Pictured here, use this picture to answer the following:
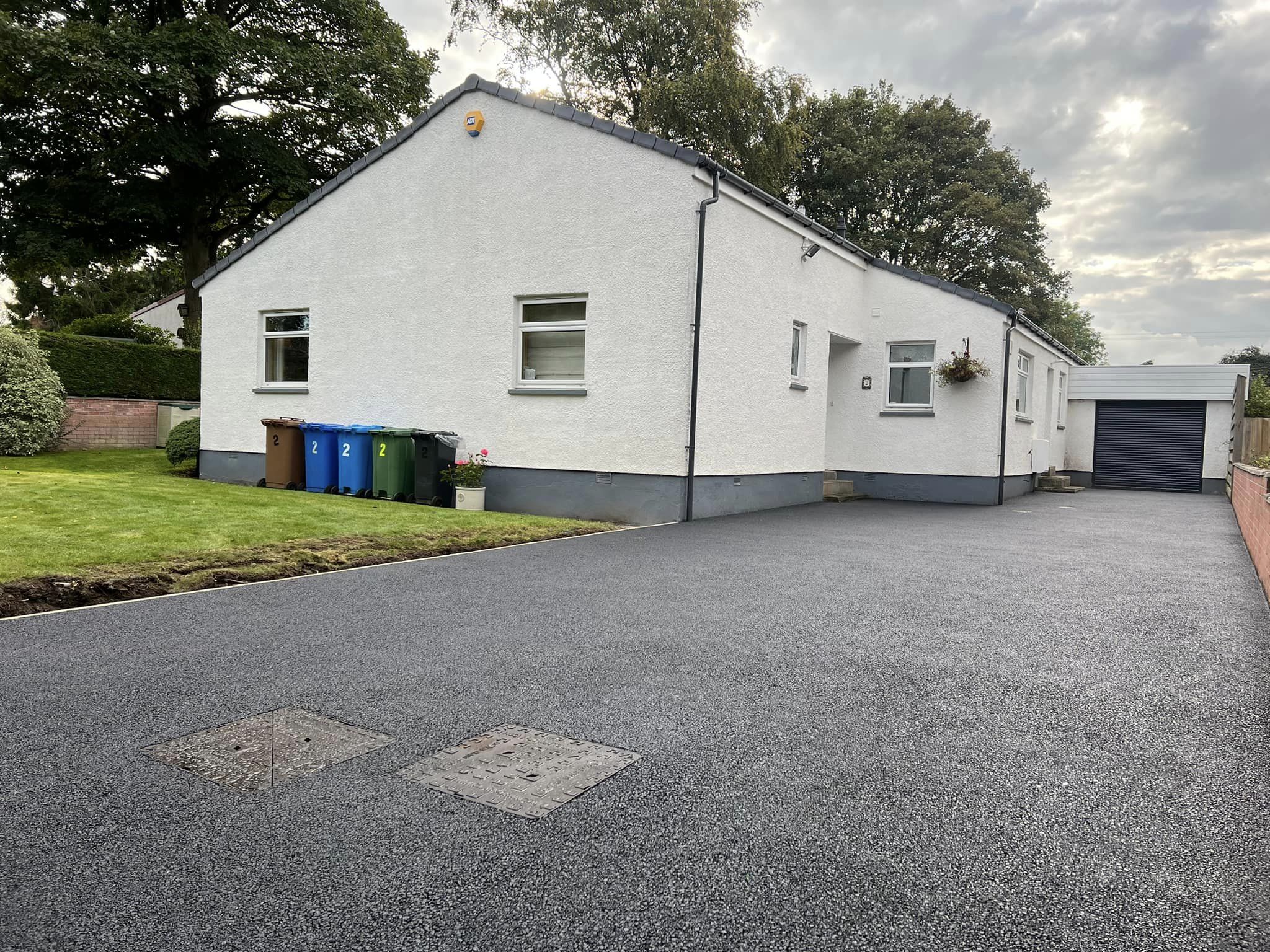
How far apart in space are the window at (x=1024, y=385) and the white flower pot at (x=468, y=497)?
1167 centimetres

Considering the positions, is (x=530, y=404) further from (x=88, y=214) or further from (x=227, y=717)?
(x=88, y=214)

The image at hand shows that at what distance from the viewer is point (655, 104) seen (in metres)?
26.2

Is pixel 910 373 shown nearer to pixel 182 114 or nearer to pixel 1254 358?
pixel 182 114

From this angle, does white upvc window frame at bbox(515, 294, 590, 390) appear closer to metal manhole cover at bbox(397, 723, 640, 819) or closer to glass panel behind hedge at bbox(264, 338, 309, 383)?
glass panel behind hedge at bbox(264, 338, 309, 383)

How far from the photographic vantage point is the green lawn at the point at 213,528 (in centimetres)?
698

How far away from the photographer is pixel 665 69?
28.2 m

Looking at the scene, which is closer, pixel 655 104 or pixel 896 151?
pixel 655 104

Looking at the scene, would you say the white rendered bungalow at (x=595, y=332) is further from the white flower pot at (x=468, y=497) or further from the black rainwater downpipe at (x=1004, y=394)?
the white flower pot at (x=468, y=497)

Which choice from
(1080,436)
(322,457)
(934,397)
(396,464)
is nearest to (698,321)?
(396,464)

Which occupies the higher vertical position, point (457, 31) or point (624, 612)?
point (457, 31)

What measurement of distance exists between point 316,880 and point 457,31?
3199 centimetres

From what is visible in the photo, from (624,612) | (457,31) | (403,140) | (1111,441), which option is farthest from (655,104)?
(624,612)

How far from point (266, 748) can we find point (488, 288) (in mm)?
10084

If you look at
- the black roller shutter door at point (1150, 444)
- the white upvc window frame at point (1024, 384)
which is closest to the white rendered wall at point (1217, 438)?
Result: the black roller shutter door at point (1150, 444)
